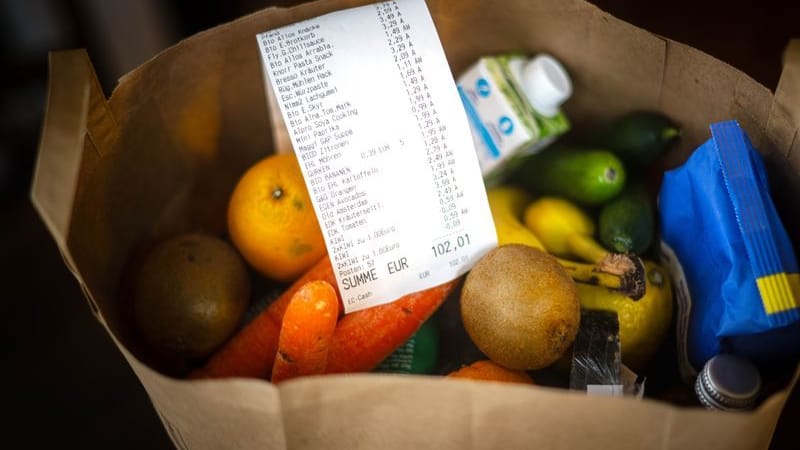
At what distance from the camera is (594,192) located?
2.34ft

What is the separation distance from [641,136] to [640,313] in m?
0.17

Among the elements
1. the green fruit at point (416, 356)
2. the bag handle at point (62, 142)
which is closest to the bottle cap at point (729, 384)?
the green fruit at point (416, 356)

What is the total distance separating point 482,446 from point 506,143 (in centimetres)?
33

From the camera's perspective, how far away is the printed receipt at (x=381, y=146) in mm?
601

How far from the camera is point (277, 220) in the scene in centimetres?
66

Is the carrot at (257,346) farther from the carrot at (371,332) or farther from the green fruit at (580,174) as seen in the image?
the green fruit at (580,174)

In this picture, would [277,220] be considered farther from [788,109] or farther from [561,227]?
[788,109]

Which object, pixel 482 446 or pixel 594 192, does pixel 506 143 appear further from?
pixel 482 446

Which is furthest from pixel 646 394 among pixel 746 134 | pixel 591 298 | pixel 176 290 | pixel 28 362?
pixel 28 362

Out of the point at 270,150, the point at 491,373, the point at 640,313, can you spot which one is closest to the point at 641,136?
the point at 640,313

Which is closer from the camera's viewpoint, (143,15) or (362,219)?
(362,219)

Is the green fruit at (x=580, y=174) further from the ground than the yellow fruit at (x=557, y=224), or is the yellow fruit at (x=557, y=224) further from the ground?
the green fruit at (x=580, y=174)

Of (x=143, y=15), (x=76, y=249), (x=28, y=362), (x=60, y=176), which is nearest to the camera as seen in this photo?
(x=60, y=176)

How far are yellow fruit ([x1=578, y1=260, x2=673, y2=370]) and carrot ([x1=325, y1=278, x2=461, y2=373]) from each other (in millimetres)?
142
